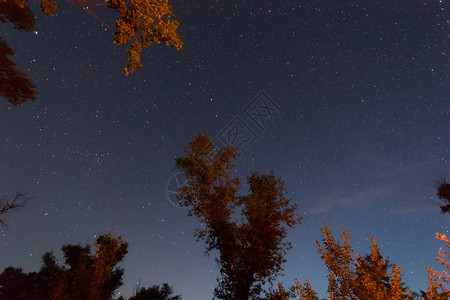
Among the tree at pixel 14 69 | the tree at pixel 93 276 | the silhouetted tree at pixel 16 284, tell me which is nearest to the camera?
the tree at pixel 14 69

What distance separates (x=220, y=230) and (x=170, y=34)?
20685 millimetres

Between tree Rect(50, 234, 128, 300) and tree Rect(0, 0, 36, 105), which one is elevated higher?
tree Rect(0, 0, 36, 105)

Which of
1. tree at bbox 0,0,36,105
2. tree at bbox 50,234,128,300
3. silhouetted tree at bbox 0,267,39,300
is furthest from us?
silhouetted tree at bbox 0,267,39,300

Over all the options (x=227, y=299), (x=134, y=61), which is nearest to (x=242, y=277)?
(x=227, y=299)

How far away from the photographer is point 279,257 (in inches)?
1016

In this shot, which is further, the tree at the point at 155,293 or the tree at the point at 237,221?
the tree at the point at 155,293

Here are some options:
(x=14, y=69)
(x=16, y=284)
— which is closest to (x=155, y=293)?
(x=16, y=284)

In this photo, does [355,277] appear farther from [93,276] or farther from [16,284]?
[16,284]

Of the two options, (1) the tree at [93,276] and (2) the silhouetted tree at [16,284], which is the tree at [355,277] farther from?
(2) the silhouetted tree at [16,284]

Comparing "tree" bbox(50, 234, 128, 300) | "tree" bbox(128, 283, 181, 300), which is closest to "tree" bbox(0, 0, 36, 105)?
"tree" bbox(50, 234, 128, 300)

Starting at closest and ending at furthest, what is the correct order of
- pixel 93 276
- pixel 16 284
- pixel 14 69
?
pixel 14 69
pixel 93 276
pixel 16 284

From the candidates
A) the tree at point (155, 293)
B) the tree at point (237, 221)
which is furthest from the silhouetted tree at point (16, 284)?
the tree at point (237, 221)

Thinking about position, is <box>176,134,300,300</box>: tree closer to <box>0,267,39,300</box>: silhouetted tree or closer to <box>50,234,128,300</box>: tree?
<box>50,234,128,300</box>: tree

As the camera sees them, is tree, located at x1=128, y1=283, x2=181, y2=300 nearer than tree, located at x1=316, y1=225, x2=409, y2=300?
No
